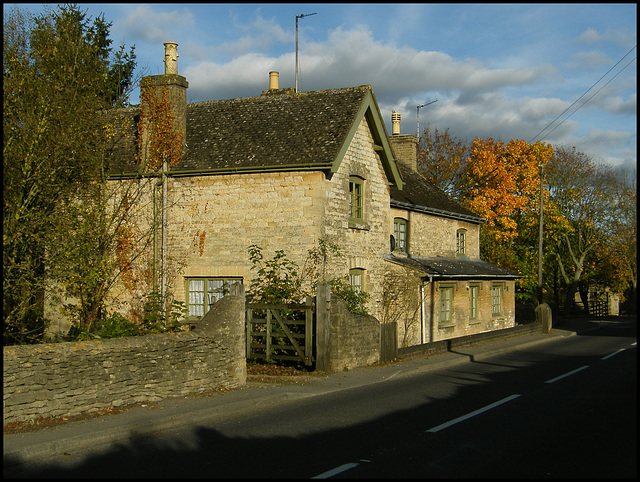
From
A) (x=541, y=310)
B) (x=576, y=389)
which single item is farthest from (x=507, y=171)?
(x=576, y=389)

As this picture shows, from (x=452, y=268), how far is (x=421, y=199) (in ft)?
10.7

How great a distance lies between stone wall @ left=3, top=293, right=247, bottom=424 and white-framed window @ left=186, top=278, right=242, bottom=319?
590 centimetres

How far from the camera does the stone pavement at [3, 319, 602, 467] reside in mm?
8992

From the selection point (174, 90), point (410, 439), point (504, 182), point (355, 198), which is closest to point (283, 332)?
point (355, 198)

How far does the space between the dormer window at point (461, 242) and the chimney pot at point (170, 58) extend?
52.1 ft

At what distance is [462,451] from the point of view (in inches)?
344

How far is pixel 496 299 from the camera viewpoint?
33.1 meters

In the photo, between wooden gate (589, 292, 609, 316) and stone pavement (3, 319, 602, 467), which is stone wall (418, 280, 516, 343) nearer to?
stone pavement (3, 319, 602, 467)

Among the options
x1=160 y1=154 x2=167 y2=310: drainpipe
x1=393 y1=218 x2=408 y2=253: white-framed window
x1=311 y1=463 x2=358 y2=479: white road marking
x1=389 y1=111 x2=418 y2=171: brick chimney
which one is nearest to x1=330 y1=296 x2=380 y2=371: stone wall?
x1=160 y1=154 x2=167 y2=310: drainpipe

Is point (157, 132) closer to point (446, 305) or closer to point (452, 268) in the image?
point (452, 268)

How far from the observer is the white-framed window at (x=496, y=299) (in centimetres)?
3258

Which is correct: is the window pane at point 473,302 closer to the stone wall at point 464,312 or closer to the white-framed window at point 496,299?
the stone wall at point 464,312

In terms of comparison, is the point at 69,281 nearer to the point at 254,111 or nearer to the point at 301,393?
the point at 301,393

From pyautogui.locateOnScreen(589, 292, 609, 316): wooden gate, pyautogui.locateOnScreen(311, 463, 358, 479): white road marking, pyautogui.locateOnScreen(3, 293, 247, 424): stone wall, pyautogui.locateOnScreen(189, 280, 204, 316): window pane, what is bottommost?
pyautogui.locateOnScreen(589, 292, 609, 316): wooden gate
